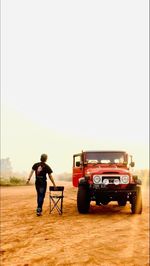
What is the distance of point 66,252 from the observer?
7.82 metres

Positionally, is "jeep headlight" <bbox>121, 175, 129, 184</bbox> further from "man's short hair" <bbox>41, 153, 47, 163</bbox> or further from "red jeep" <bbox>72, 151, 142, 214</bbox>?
"man's short hair" <bbox>41, 153, 47, 163</bbox>

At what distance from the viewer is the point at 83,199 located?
11758mm

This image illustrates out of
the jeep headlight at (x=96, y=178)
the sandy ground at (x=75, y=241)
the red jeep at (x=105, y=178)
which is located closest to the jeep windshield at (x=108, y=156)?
the red jeep at (x=105, y=178)

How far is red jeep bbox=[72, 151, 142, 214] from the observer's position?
9.79 m

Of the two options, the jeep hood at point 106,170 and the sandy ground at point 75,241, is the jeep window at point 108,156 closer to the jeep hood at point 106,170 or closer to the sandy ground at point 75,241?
the jeep hood at point 106,170

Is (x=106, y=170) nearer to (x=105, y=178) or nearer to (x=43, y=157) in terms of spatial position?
(x=105, y=178)

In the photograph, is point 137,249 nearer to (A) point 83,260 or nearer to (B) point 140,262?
(B) point 140,262

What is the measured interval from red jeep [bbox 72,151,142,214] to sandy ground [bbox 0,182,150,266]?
651 millimetres

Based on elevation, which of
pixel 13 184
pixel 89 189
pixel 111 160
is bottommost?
pixel 13 184

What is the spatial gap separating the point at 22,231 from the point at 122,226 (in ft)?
9.96

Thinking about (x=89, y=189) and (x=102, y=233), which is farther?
(x=89, y=189)

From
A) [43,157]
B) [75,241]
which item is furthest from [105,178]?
[43,157]

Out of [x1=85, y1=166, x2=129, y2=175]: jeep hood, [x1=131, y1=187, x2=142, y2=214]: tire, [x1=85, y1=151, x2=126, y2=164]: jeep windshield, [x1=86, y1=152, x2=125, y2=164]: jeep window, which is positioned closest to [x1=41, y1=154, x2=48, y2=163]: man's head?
[x1=85, y1=166, x2=129, y2=175]: jeep hood

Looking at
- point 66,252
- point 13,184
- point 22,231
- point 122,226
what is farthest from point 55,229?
point 13,184
